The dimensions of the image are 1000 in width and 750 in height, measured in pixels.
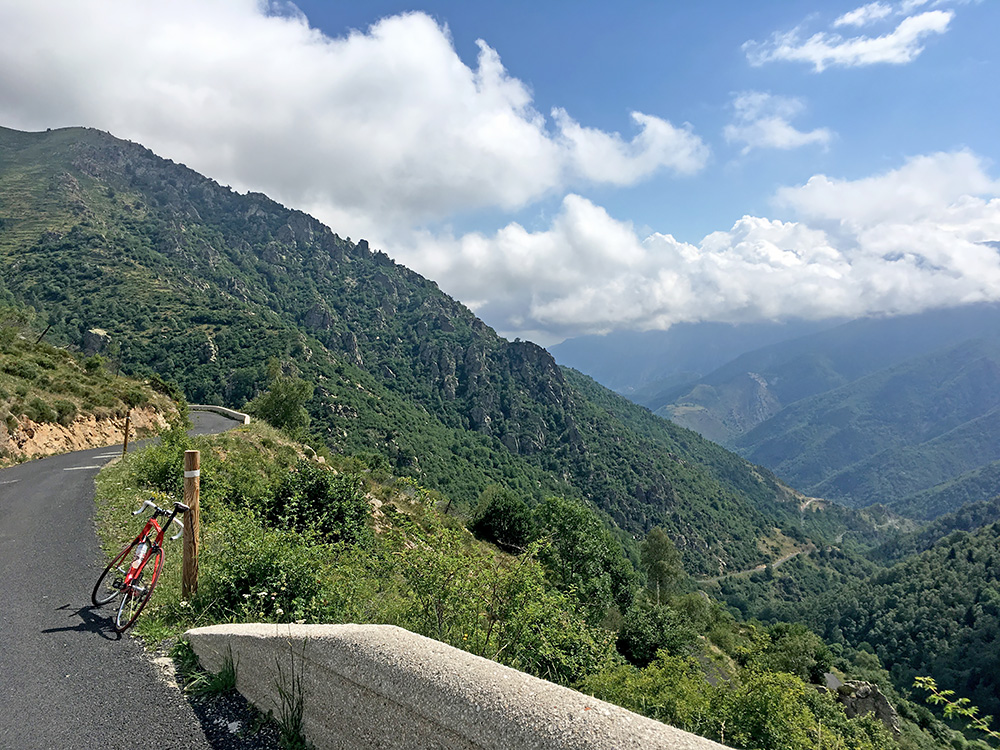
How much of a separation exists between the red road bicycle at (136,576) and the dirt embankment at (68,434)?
1864 cm

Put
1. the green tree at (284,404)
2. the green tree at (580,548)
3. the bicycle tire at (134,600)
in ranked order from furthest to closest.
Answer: the green tree at (284,404), the green tree at (580,548), the bicycle tire at (134,600)

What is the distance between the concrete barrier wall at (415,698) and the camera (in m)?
2.59

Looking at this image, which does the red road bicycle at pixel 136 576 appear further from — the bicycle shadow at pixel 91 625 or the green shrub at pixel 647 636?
the green shrub at pixel 647 636

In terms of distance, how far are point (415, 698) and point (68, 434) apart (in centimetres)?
2920

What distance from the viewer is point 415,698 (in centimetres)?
317

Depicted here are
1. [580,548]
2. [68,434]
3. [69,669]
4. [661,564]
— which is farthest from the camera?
[661,564]

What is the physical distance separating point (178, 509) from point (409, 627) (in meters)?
3.48

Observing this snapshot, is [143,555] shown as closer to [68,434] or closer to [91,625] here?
[91,625]

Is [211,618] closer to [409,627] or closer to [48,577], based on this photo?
[409,627]

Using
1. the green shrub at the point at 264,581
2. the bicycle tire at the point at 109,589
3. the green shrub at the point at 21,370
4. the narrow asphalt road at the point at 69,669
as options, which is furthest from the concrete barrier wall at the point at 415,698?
the green shrub at the point at 21,370

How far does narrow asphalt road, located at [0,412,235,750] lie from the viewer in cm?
425

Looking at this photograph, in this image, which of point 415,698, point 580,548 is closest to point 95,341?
point 580,548

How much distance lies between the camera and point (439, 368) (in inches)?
5930

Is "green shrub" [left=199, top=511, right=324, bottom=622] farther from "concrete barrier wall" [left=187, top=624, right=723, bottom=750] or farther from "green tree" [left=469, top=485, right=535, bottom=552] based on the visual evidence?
"green tree" [left=469, top=485, right=535, bottom=552]
